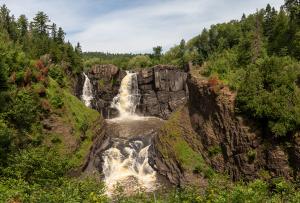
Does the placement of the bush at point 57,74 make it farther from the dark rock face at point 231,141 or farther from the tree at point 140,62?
the tree at point 140,62

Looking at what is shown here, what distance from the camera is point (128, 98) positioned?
277 ft

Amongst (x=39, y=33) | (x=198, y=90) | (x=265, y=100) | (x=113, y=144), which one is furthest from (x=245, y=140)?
(x=39, y=33)

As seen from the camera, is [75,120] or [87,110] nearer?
[75,120]

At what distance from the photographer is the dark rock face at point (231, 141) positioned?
146 ft

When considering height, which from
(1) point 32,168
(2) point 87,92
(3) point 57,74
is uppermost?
(3) point 57,74

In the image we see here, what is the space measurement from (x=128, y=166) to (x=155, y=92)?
98.0 ft

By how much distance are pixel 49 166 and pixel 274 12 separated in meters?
63.7

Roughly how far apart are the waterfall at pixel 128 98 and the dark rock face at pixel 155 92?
0.96 m

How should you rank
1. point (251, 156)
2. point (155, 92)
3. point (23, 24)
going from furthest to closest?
point (23, 24) < point (155, 92) < point (251, 156)

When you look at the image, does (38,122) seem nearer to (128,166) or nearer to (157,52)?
(128,166)

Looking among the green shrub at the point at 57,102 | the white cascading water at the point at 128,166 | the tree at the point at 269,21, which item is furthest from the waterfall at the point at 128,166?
the tree at the point at 269,21

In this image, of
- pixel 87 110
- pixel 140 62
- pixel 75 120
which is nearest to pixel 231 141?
pixel 75 120

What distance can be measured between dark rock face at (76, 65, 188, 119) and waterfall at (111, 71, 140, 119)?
0.96 m

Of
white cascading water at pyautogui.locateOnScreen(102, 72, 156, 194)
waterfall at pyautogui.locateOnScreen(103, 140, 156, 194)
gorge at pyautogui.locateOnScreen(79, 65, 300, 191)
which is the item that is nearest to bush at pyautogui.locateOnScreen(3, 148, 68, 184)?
gorge at pyautogui.locateOnScreen(79, 65, 300, 191)
